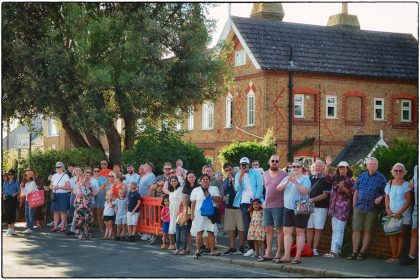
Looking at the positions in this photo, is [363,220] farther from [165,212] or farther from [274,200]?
[165,212]

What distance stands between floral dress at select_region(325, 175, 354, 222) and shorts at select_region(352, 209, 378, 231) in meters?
0.34

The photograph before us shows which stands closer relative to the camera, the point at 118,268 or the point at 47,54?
the point at 118,268

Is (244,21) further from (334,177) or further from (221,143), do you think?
(334,177)

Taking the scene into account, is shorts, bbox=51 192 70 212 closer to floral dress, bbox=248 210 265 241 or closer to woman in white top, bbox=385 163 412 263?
floral dress, bbox=248 210 265 241

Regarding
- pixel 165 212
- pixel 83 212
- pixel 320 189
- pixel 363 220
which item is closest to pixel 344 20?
pixel 83 212

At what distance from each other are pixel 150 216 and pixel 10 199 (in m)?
5.42

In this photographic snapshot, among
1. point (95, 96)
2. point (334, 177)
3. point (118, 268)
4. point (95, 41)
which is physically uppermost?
point (95, 41)

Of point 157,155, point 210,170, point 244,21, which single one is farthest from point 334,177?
point 244,21

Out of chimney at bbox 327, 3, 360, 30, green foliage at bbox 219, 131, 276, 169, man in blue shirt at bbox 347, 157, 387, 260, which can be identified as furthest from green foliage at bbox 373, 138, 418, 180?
chimney at bbox 327, 3, 360, 30

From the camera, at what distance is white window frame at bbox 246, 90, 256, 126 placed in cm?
3969

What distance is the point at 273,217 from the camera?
594 inches

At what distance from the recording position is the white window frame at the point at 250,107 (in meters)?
39.7

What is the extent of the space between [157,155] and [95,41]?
499 centimetres

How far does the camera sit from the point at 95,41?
90.4 ft
